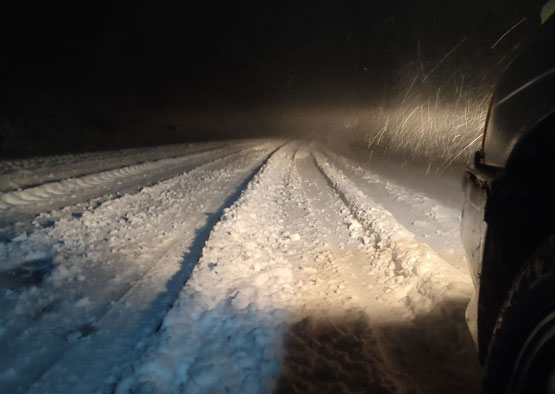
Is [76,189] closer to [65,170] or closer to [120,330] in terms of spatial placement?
[65,170]

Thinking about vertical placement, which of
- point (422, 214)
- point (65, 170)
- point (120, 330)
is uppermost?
point (65, 170)

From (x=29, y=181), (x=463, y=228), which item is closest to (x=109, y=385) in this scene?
(x=463, y=228)

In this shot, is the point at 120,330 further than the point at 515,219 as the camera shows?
Yes

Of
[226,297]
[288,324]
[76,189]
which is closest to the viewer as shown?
[288,324]

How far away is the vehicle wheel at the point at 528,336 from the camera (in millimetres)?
1013

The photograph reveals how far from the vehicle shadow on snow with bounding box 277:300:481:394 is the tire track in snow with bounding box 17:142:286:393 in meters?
1.15

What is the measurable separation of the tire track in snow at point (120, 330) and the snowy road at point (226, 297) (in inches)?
0.4

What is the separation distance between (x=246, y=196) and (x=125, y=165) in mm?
4886

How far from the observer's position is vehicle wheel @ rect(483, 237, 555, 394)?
1013 mm

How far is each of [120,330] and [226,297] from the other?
2.94 ft

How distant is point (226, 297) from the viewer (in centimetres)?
296

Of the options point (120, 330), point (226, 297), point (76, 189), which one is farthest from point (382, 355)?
point (76, 189)

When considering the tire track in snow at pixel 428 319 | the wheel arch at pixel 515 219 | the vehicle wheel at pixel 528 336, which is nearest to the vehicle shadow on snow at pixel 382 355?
the tire track in snow at pixel 428 319

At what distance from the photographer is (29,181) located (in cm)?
683
